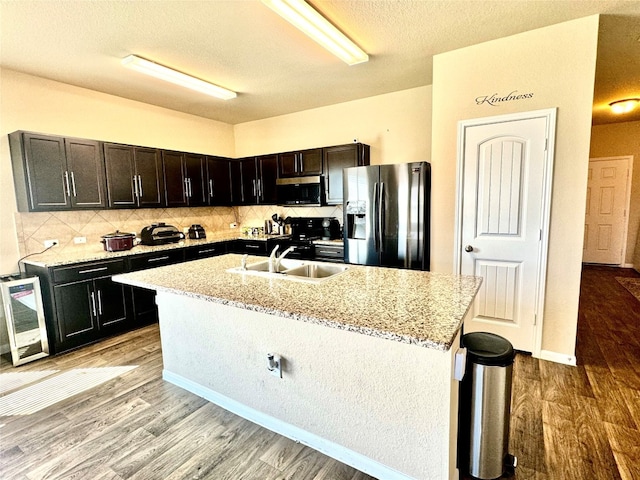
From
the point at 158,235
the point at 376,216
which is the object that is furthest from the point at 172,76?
the point at 376,216

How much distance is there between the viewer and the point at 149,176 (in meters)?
4.12

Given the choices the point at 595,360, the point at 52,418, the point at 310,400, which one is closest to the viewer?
the point at 310,400

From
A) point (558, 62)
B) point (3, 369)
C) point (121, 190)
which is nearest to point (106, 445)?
point (3, 369)

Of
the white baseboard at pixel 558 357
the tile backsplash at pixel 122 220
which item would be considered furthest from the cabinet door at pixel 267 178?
the white baseboard at pixel 558 357

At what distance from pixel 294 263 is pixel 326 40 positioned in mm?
1800

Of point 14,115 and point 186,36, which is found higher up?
point 186,36

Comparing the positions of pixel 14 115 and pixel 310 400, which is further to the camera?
pixel 14 115

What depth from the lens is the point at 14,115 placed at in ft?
10.6

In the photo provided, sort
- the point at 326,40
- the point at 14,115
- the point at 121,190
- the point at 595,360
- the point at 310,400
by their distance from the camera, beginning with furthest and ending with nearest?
the point at 121,190, the point at 14,115, the point at 595,360, the point at 326,40, the point at 310,400

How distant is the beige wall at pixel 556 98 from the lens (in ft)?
8.52

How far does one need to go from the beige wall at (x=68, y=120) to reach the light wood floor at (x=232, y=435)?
2.03 metres

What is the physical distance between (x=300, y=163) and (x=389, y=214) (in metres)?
1.72

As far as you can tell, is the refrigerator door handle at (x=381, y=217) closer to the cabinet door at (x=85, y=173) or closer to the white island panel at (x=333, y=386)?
the white island panel at (x=333, y=386)

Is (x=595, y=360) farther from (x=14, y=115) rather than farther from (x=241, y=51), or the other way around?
(x=14, y=115)
